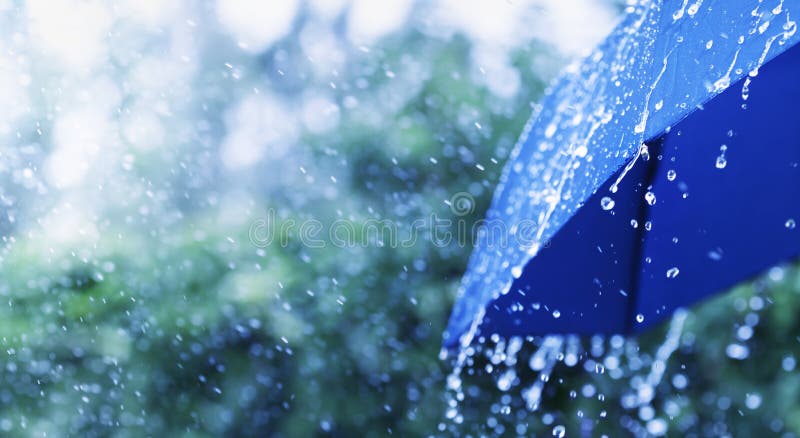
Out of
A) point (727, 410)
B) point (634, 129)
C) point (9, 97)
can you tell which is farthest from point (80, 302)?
point (634, 129)

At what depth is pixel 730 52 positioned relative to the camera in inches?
35.9

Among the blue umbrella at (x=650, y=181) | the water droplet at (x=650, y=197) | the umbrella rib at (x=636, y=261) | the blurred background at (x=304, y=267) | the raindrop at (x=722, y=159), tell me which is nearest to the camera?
the blue umbrella at (x=650, y=181)

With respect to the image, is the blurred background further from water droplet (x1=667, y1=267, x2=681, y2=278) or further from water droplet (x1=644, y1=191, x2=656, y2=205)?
water droplet (x1=644, y1=191, x2=656, y2=205)

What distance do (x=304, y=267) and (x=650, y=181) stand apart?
239cm

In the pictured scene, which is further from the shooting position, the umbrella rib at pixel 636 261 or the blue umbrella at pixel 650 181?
the umbrella rib at pixel 636 261

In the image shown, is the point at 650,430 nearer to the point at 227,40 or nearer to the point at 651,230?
the point at 651,230

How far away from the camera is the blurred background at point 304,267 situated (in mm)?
3676

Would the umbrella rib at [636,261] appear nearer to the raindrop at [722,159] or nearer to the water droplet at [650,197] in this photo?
the water droplet at [650,197]

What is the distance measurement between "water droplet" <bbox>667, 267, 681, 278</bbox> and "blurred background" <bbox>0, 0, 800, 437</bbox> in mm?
1807

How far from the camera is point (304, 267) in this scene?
371cm

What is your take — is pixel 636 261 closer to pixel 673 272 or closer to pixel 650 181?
pixel 673 272

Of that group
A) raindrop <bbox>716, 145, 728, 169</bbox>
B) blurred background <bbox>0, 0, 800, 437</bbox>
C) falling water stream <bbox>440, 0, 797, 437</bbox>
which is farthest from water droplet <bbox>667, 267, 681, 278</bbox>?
blurred background <bbox>0, 0, 800, 437</bbox>

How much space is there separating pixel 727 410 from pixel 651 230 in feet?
6.52

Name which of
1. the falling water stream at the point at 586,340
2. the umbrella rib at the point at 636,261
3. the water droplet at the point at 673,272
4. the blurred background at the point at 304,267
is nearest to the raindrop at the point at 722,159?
the falling water stream at the point at 586,340
